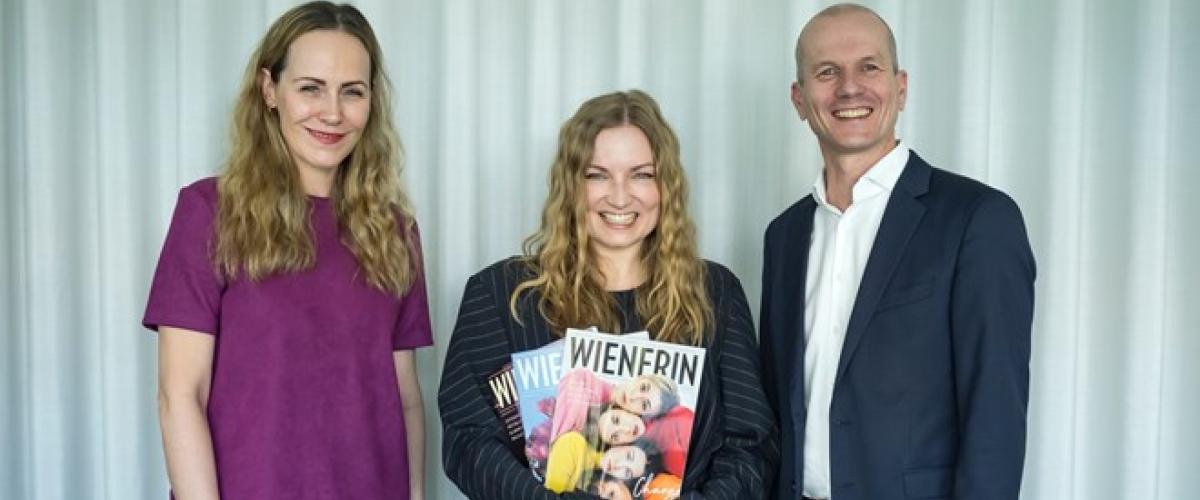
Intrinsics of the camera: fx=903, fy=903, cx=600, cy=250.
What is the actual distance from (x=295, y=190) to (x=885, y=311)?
129 cm

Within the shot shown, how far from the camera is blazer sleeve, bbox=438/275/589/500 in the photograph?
1.79 metres

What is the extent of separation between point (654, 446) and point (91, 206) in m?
2.11

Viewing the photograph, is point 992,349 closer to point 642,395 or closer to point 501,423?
point 642,395

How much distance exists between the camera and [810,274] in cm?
215

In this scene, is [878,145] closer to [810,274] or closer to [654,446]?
[810,274]

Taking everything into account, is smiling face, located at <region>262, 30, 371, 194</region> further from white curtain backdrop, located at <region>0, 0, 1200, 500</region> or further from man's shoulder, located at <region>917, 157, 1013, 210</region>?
man's shoulder, located at <region>917, 157, 1013, 210</region>

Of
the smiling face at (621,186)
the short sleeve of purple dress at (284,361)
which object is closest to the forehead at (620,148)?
the smiling face at (621,186)

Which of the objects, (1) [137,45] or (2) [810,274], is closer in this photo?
(2) [810,274]

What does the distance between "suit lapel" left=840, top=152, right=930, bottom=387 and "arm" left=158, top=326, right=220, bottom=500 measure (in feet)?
4.33

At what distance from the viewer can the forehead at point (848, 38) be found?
208 centimetres

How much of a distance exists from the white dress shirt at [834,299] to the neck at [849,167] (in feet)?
0.10

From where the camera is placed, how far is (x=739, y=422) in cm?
192

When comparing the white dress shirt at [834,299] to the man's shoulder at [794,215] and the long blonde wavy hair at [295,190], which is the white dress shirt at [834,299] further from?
the long blonde wavy hair at [295,190]

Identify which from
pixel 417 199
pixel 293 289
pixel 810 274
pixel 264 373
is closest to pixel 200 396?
pixel 264 373
